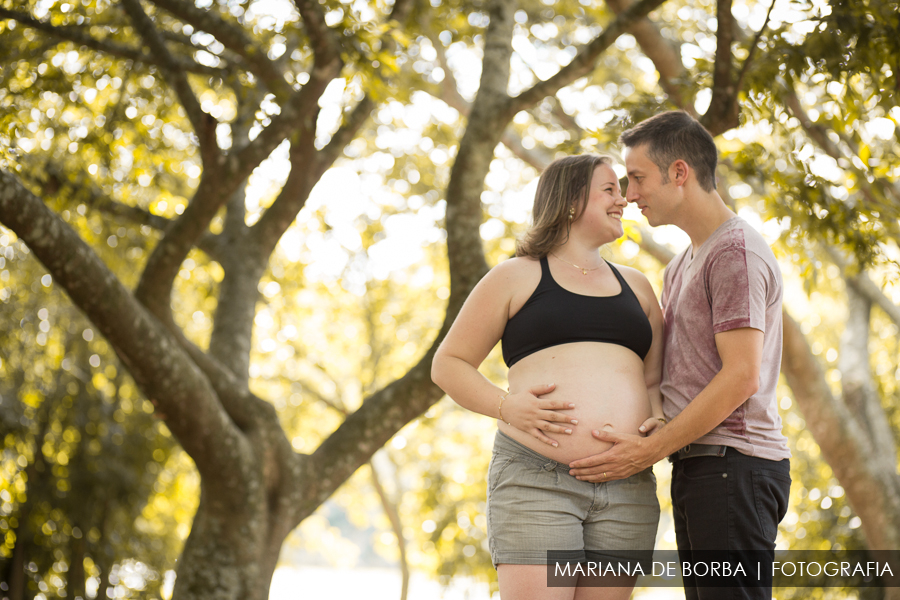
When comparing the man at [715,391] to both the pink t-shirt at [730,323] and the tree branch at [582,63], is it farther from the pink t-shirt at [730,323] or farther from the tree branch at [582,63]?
the tree branch at [582,63]

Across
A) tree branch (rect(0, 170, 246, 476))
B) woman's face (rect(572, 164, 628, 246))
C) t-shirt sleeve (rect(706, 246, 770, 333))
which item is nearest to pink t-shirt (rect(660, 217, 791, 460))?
t-shirt sleeve (rect(706, 246, 770, 333))

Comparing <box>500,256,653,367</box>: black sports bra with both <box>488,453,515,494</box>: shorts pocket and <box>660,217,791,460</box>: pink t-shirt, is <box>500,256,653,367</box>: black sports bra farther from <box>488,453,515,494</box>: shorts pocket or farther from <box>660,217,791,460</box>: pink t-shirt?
<box>488,453,515,494</box>: shorts pocket

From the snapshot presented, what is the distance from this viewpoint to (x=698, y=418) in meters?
1.96

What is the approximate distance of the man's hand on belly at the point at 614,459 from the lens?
2.03 metres

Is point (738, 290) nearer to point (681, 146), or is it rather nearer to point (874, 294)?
point (681, 146)

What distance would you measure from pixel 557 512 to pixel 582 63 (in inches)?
110

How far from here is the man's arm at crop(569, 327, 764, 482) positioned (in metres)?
1.94

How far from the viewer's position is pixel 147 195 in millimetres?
6180

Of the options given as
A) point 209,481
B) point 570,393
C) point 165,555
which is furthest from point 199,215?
point 165,555

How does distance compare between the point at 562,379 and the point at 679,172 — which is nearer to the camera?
the point at 562,379

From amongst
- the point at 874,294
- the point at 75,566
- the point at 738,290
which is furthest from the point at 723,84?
the point at 75,566

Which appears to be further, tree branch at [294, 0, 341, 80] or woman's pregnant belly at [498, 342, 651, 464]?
Result: tree branch at [294, 0, 341, 80]

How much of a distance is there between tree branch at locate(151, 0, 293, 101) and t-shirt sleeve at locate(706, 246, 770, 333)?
2.82m

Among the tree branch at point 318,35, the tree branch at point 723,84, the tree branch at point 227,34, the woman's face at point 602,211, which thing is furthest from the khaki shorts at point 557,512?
the tree branch at point 227,34
